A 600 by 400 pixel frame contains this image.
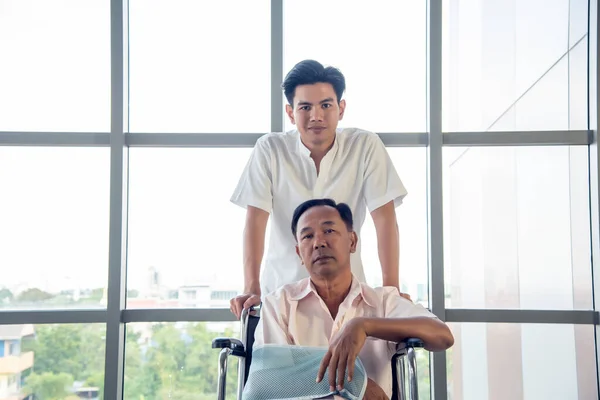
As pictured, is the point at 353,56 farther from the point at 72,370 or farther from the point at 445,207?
the point at 72,370

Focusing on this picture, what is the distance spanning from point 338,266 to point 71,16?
2.02 meters

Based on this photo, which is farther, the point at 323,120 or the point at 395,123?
the point at 395,123

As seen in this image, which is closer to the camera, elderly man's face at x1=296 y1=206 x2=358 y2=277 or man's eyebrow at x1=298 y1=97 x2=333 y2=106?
elderly man's face at x1=296 y1=206 x2=358 y2=277

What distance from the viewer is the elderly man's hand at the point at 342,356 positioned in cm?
175

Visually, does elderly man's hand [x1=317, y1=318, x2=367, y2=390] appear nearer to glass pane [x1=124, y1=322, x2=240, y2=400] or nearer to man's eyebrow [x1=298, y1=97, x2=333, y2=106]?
man's eyebrow [x1=298, y1=97, x2=333, y2=106]

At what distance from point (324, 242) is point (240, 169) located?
1.21 meters

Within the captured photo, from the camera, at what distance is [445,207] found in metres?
3.13

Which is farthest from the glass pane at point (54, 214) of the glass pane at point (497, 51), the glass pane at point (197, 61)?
the glass pane at point (497, 51)

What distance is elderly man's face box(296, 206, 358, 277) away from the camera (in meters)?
2.05

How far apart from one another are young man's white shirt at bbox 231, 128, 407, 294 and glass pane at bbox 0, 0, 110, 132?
99cm

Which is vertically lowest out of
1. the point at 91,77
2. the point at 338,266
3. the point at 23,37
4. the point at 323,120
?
the point at 338,266

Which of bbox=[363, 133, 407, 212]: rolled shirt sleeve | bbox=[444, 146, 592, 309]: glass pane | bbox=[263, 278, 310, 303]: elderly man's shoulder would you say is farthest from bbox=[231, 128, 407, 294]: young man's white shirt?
bbox=[444, 146, 592, 309]: glass pane

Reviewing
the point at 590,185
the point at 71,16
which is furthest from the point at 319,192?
the point at 71,16

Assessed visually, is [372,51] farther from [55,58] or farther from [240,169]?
[55,58]
